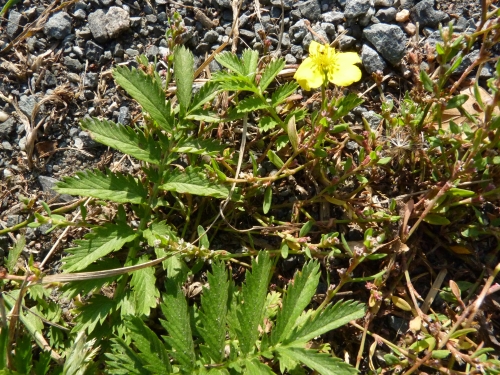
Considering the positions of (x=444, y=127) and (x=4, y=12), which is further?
(x=4, y=12)

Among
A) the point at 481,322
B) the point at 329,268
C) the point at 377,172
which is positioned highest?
the point at 377,172

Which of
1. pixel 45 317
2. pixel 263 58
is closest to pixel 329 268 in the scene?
pixel 263 58

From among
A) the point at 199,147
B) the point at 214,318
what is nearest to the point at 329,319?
the point at 214,318

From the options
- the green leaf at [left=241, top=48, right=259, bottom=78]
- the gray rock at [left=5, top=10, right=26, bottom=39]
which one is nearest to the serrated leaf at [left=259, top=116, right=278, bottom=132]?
the green leaf at [left=241, top=48, right=259, bottom=78]

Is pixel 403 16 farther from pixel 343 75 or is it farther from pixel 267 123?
pixel 267 123

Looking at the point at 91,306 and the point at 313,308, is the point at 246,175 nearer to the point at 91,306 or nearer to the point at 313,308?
the point at 313,308

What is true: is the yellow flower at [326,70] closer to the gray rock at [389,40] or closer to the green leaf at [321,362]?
the gray rock at [389,40]
